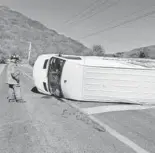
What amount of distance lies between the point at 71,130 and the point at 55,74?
4815 mm

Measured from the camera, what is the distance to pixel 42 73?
10.8 meters

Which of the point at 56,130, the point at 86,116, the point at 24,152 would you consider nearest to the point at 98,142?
the point at 56,130

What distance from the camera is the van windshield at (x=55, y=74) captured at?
9.97 m

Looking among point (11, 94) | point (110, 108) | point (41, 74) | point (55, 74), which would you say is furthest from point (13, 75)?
point (110, 108)

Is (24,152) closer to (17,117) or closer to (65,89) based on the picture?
(17,117)

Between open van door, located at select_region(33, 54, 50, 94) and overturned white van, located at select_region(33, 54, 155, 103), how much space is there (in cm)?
135

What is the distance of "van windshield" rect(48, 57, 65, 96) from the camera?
9969mm

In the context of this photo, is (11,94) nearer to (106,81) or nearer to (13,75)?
(13,75)

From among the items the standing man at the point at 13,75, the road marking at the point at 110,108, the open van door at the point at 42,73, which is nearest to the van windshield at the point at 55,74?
the open van door at the point at 42,73

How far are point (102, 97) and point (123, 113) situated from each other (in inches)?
66.7

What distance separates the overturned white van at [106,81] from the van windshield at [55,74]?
37cm

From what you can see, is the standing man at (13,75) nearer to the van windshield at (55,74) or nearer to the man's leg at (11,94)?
the man's leg at (11,94)

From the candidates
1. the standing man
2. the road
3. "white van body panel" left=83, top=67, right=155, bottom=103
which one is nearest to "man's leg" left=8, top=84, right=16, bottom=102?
the standing man

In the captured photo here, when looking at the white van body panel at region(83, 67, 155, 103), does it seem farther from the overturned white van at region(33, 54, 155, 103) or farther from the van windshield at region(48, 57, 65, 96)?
the van windshield at region(48, 57, 65, 96)
